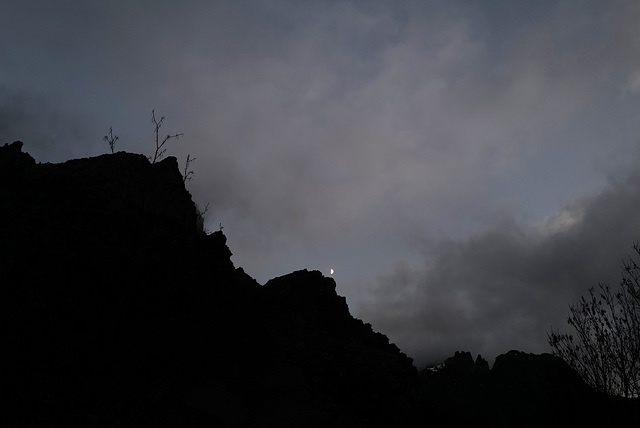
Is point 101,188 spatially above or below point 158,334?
above

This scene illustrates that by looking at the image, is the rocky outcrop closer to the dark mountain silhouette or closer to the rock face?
the dark mountain silhouette

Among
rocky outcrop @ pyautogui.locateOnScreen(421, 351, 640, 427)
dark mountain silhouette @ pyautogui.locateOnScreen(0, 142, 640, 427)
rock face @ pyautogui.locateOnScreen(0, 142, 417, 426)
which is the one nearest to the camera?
rocky outcrop @ pyautogui.locateOnScreen(421, 351, 640, 427)

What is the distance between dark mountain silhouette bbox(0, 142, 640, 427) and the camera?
16375mm

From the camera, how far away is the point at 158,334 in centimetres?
2206

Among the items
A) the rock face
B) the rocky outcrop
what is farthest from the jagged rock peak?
the rocky outcrop

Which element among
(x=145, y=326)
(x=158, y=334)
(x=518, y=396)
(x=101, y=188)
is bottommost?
(x=518, y=396)

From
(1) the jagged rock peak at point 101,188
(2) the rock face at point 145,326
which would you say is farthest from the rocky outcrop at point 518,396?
(1) the jagged rock peak at point 101,188

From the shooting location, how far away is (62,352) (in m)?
16.8

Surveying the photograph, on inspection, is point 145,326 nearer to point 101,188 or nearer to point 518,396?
point 101,188

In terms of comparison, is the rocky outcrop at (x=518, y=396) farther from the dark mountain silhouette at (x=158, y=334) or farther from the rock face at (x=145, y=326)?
the rock face at (x=145, y=326)

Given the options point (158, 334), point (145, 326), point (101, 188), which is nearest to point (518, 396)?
point (158, 334)

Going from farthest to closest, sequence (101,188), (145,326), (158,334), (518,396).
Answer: (518,396) < (101,188) < (158,334) < (145,326)

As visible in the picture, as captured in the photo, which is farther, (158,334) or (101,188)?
(101,188)

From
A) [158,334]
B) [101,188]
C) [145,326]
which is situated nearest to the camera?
[145,326]
